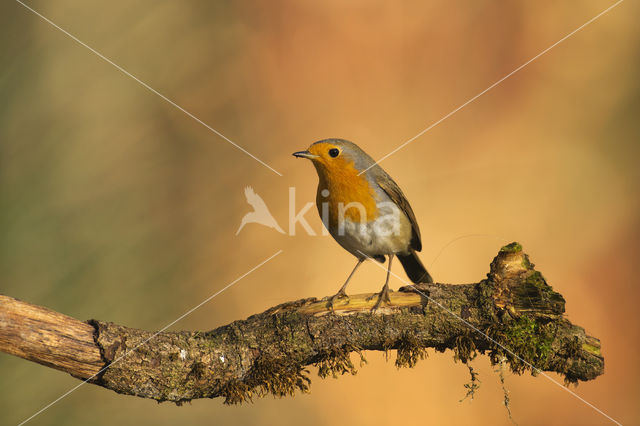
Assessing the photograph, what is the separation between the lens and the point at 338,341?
8.52 feet

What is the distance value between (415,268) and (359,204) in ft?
2.19

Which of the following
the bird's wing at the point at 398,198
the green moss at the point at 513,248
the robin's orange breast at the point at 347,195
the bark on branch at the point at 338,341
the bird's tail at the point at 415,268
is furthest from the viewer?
the bird's tail at the point at 415,268

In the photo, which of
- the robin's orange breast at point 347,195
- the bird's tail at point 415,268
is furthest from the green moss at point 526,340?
the bird's tail at point 415,268

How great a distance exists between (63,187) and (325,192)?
4.83 feet

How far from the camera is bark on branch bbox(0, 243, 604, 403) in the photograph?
2.38 m

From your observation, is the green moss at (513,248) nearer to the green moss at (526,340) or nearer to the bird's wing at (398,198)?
the green moss at (526,340)

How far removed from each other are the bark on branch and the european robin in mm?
555

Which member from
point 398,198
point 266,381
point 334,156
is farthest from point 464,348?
point 334,156

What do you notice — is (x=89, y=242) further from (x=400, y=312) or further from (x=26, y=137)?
(x=400, y=312)

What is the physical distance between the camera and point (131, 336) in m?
2.41

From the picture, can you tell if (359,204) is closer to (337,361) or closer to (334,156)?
(334,156)

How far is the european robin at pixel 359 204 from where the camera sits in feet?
10.5

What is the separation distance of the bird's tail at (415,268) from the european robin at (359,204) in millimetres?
163

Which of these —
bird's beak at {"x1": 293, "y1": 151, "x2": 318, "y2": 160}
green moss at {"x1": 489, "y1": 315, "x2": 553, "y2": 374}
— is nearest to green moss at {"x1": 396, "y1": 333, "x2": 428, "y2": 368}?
green moss at {"x1": 489, "y1": 315, "x2": 553, "y2": 374}
